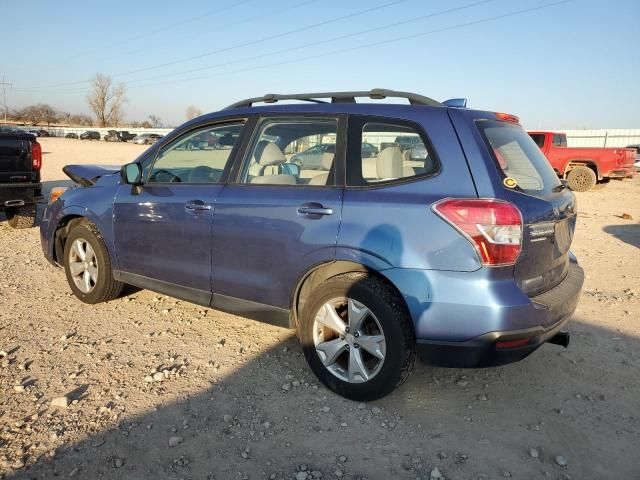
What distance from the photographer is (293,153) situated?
3.48 m

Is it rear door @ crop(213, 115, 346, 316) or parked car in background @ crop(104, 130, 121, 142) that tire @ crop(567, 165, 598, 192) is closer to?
rear door @ crop(213, 115, 346, 316)

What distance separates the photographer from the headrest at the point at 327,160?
10.2 ft

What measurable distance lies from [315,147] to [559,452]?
7.61 feet

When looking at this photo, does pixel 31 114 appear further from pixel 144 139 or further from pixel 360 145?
pixel 360 145

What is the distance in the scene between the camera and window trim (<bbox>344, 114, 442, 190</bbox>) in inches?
108

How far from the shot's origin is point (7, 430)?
2.61m

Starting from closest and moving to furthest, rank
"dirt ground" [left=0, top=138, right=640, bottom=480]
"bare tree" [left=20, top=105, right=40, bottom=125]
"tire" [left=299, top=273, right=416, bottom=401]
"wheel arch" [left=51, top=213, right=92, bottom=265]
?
1. "dirt ground" [left=0, top=138, right=640, bottom=480]
2. "tire" [left=299, top=273, right=416, bottom=401]
3. "wheel arch" [left=51, top=213, right=92, bottom=265]
4. "bare tree" [left=20, top=105, right=40, bottom=125]

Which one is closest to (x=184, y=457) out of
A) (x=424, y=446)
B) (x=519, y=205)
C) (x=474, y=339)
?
(x=424, y=446)

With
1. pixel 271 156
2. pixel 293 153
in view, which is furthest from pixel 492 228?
pixel 271 156

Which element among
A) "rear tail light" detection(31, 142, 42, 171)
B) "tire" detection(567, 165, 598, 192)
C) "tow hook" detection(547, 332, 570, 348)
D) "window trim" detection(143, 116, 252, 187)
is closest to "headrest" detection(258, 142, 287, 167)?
"window trim" detection(143, 116, 252, 187)

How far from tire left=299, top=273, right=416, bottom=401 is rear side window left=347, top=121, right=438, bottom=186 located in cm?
62

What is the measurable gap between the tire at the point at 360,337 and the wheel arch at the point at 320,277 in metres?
0.03

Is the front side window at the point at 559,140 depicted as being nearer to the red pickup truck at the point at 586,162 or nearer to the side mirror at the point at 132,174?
the red pickup truck at the point at 586,162

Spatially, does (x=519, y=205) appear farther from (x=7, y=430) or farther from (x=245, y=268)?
(x=7, y=430)
